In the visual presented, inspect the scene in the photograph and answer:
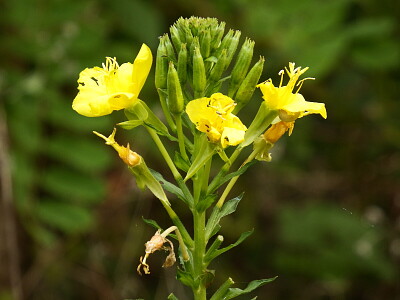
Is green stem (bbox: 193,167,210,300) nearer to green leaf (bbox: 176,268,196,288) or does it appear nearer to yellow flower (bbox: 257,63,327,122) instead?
green leaf (bbox: 176,268,196,288)

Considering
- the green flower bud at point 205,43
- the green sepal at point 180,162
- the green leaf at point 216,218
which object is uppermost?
the green flower bud at point 205,43

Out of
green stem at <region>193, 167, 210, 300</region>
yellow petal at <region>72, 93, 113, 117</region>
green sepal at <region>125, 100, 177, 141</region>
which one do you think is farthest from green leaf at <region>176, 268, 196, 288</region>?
yellow petal at <region>72, 93, 113, 117</region>

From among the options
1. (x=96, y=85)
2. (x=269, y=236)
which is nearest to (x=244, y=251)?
(x=269, y=236)

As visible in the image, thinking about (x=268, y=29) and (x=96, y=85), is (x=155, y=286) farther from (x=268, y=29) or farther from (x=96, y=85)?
(x=96, y=85)

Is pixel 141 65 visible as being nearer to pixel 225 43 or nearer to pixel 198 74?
pixel 198 74

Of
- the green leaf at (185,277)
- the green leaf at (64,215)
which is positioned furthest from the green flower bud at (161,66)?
the green leaf at (64,215)

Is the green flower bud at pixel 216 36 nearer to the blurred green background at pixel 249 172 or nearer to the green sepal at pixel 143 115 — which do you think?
the green sepal at pixel 143 115

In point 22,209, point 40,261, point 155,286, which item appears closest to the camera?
point 22,209
